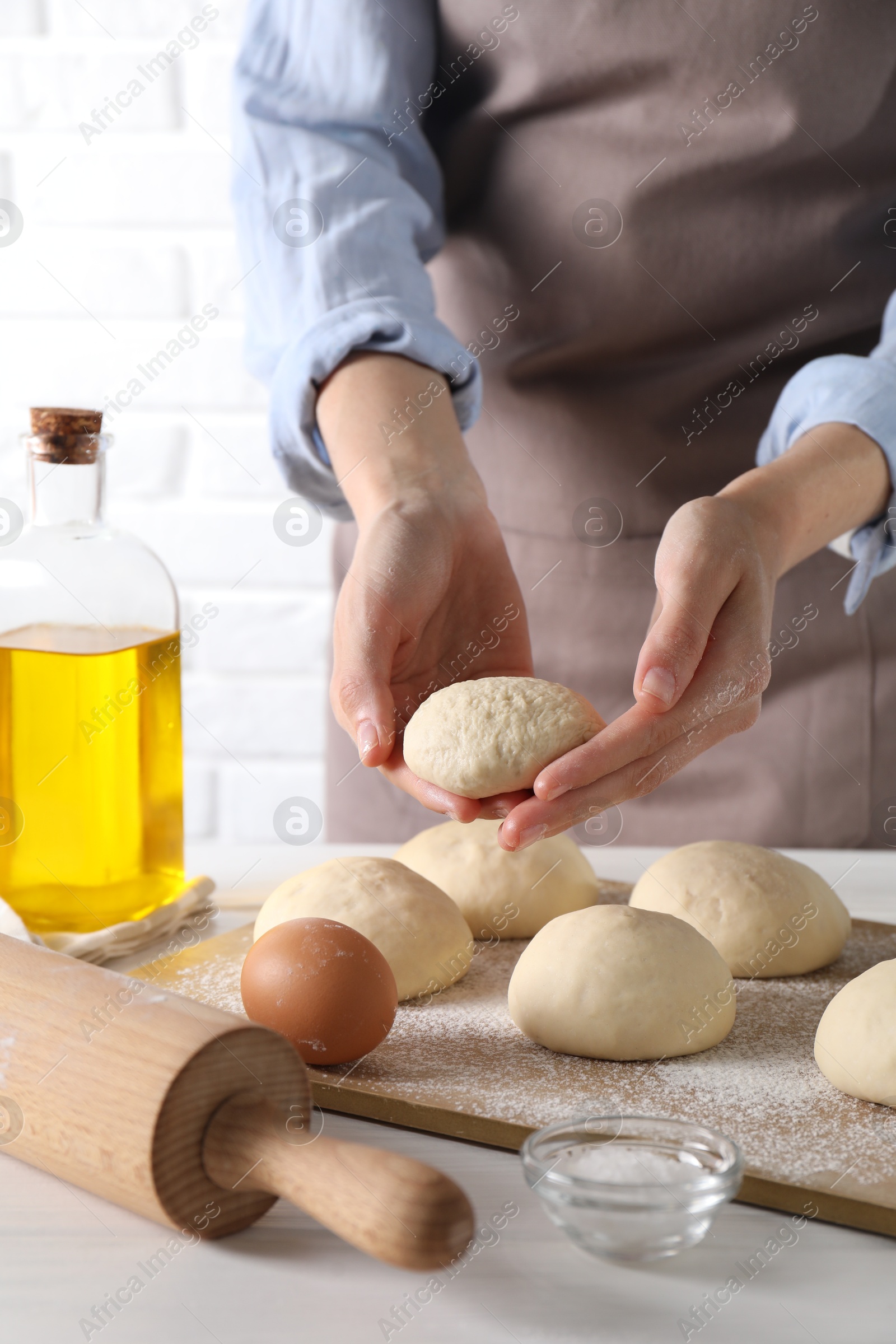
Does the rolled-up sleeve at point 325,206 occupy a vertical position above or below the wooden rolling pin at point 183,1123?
above

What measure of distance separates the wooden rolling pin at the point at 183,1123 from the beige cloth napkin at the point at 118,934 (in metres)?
0.28

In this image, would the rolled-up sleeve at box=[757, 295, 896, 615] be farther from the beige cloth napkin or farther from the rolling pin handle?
the rolling pin handle

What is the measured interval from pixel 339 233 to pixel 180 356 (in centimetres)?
93

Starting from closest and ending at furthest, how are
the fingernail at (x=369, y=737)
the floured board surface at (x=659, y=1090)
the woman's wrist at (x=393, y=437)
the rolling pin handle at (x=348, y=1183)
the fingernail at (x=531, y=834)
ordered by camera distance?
the rolling pin handle at (x=348, y=1183) → the floured board surface at (x=659, y=1090) → the fingernail at (x=531, y=834) → the fingernail at (x=369, y=737) → the woman's wrist at (x=393, y=437)

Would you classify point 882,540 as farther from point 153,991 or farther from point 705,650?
point 153,991

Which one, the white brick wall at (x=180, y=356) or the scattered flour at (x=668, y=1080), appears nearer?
the scattered flour at (x=668, y=1080)

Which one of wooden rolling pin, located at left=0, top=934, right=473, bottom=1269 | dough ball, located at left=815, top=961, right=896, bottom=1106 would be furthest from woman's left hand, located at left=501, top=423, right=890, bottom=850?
wooden rolling pin, located at left=0, top=934, right=473, bottom=1269

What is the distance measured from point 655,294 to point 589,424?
7.6 inches

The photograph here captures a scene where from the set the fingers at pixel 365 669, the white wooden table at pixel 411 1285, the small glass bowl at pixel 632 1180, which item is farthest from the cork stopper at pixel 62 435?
the small glass bowl at pixel 632 1180

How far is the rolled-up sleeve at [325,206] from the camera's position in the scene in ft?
4.82

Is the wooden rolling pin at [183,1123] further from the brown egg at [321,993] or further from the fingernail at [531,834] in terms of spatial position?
the fingernail at [531,834]

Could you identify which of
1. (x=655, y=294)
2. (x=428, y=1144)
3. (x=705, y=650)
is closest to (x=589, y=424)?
(x=655, y=294)

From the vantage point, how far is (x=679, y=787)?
68.6 inches

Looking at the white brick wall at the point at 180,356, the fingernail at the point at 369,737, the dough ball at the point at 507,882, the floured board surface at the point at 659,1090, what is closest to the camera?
the floured board surface at the point at 659,1090
